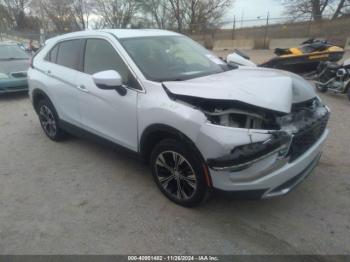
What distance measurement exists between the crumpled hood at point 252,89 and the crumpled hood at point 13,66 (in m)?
7.26

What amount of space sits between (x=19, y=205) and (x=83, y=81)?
1.68m

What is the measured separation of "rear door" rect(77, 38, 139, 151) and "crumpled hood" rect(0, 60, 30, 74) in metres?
5.66

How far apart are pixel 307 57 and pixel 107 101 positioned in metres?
7.36

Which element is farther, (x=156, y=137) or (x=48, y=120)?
(x=48, y=120)

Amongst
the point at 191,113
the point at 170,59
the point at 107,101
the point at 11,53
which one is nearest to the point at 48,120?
the point at 107,101

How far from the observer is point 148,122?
3.36 m

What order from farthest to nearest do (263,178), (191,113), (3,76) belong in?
(3,76) → (191,113) → (263,178)

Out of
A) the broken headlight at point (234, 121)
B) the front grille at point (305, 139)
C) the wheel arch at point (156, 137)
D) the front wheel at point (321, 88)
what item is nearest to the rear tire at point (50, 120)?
the wheel arch at point (156, 137)

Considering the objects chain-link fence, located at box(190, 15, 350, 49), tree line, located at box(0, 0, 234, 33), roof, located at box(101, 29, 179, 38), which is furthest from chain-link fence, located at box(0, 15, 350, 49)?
roof, located at box(101, 29, 179, 38)

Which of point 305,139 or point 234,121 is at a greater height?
point 234,121

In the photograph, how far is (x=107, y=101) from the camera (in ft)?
12.6

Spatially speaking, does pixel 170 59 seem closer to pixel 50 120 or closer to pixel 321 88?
pixel 50 120

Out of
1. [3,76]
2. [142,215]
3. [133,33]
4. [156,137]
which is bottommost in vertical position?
[142,215]

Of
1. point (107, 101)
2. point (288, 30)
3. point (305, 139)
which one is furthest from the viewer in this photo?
point (288, 30)
